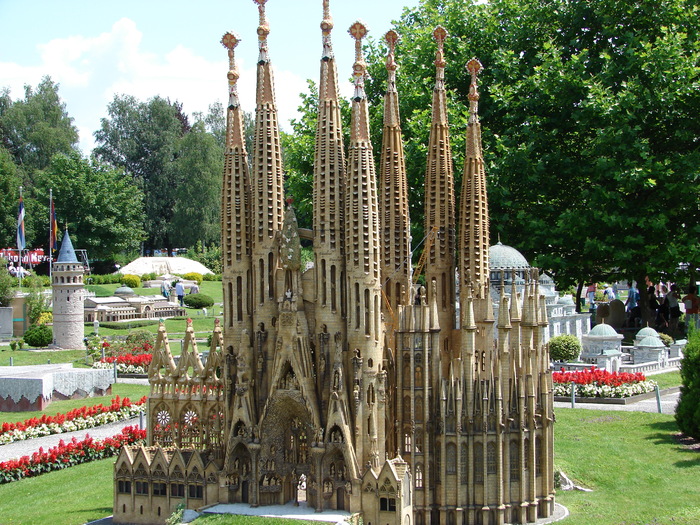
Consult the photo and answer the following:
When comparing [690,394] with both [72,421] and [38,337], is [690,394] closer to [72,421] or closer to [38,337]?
[72,421]

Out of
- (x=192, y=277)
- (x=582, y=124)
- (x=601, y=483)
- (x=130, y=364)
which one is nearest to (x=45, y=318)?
(x=130, y=364)

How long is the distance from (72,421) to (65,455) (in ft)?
14.8

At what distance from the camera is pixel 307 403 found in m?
19.8

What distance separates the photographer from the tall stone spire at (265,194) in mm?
21078

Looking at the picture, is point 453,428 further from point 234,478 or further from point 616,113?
point 616,113

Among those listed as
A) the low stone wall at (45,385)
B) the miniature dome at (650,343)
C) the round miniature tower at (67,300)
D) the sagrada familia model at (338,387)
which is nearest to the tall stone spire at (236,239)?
the sagrada familia model at (338,387)

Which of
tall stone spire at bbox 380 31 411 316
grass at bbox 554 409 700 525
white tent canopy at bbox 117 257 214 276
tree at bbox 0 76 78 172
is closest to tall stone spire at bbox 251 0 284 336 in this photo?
tall stone spire at bbox 380 31 411 316

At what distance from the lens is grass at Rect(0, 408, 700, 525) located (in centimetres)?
2084

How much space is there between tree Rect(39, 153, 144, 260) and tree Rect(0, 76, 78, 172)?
8145 mm

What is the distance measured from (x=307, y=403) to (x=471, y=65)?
11.2 m

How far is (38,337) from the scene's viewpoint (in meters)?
49.3

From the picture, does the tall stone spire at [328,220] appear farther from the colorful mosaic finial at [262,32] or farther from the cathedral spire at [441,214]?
the cathedral spire at [441,214]

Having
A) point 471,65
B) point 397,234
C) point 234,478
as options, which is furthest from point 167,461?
point 471,65

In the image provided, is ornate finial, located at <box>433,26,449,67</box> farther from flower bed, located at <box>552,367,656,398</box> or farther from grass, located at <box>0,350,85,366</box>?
grass, located at <box>0,350,85,366</box>
